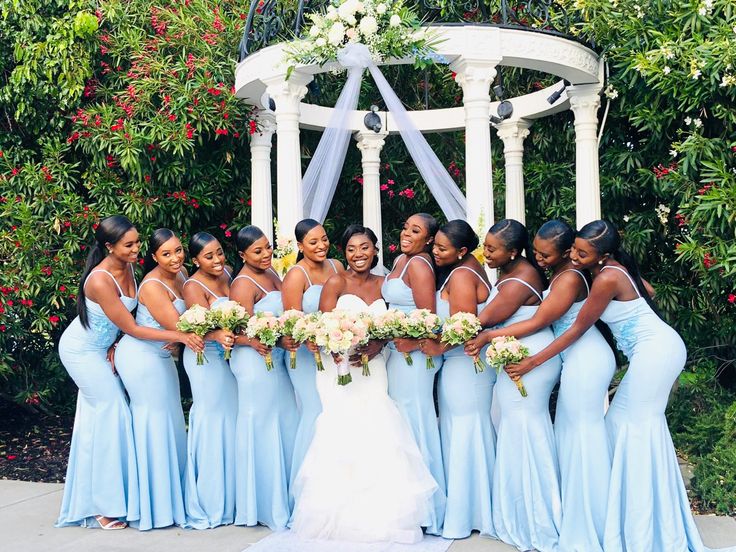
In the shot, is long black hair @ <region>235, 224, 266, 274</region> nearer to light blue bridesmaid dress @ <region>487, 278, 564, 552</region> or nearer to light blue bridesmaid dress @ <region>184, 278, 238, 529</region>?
light blue bridesmaid dress @ <region>184, 278, 238, 529</region>

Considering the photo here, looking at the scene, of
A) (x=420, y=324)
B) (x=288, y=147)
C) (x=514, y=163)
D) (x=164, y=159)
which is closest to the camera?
(x=420, y=324)

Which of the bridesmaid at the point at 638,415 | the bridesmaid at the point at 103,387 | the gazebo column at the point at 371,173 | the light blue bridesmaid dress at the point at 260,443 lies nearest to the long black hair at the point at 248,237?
the light blue bridesmaid dress at the point at 260,443

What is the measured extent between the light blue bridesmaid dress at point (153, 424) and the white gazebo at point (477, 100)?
2289 millimetres

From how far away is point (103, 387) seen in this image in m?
5.83

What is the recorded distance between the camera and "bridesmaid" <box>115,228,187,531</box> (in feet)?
18.7

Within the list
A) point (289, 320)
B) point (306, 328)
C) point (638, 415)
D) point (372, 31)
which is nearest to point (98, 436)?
point (289, 320)

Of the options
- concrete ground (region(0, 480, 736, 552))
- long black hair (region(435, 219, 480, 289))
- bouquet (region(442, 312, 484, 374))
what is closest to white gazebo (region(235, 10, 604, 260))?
long black hair (region(435, 219, 480, 289))

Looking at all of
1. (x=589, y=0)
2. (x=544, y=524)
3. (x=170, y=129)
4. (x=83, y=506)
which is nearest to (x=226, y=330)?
(x=83, y=506)

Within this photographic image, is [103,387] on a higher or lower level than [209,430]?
higher

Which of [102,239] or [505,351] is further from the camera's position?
[102,239]

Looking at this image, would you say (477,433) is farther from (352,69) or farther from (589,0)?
(589,0)

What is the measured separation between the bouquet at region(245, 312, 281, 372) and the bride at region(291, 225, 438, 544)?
14.8 inches

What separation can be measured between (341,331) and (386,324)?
31 cm

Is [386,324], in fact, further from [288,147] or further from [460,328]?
[288,147]
